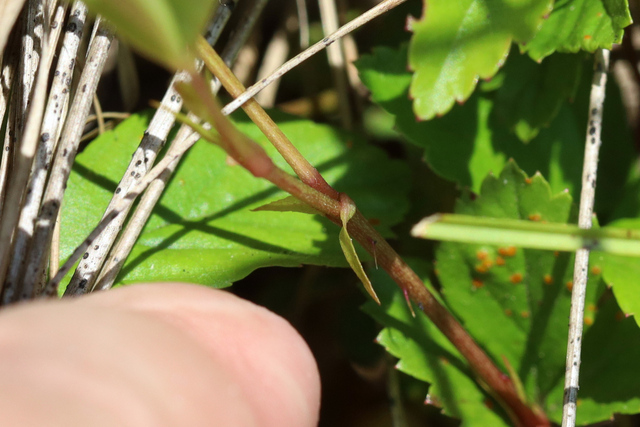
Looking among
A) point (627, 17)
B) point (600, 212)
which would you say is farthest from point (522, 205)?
point (600, 212)

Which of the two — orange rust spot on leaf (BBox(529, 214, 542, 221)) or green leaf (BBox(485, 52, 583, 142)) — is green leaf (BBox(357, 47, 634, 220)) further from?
orange rust spot on leaf (BBox(529, 214, 542, 221))

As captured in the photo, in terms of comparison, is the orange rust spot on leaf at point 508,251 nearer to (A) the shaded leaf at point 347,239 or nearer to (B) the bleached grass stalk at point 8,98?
(A) the shaded leaf at point 347,239

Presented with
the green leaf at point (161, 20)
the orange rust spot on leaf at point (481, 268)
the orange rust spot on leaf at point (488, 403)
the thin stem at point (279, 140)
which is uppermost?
the green leaf at point (161, 20)

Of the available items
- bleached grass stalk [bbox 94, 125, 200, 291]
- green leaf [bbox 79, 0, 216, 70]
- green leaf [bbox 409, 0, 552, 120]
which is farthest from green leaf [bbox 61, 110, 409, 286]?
green leaf [bbox 79, 0, 216, 70]

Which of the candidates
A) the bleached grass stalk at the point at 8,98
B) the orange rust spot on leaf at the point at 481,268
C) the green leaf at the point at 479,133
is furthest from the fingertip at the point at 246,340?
the green leaf at the point at 479,133

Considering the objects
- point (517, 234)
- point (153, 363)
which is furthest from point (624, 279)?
point (153, 363)

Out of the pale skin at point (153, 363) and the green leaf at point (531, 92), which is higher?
the green leaf at point (531, 92)

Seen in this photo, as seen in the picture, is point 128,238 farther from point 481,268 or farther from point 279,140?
point 481,268
